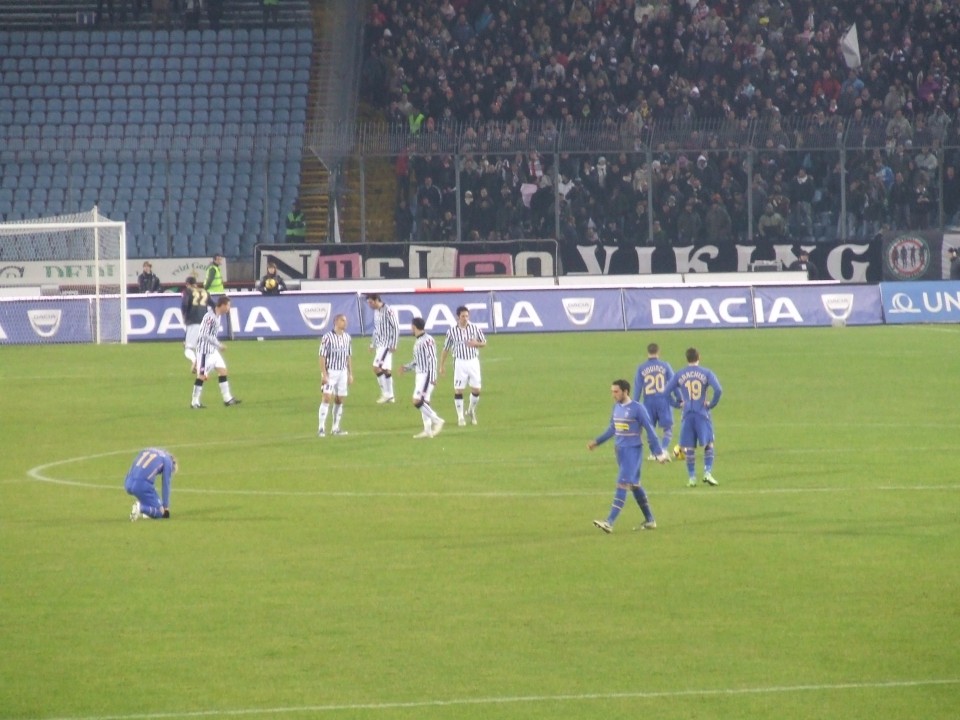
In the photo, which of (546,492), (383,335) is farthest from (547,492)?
(383,335)

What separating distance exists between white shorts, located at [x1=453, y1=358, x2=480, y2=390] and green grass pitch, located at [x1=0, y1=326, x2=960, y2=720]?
2.63ft

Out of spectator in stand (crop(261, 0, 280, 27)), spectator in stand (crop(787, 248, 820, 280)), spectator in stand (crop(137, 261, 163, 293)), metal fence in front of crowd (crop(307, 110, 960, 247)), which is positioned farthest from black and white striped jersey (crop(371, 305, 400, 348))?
spectator in stand (crop(261, 0, 280, 27))

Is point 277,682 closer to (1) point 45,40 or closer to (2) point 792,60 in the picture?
(2) point 792,60

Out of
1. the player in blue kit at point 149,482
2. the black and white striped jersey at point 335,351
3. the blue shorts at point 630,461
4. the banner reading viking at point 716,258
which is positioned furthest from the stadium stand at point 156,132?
the blue shorts at point 630,461

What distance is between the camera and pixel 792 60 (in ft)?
177

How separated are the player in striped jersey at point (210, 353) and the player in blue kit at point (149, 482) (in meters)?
11.2

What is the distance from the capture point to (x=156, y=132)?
54375 millimetres

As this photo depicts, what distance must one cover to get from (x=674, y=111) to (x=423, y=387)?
27510 mm

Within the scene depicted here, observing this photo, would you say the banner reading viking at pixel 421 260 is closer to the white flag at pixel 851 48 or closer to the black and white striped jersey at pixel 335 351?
the white flag at pixel 851 48

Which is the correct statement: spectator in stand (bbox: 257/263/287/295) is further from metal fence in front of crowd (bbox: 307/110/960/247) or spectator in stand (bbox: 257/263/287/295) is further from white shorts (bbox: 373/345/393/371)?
white shorts (bbox: 373/345/393/371)

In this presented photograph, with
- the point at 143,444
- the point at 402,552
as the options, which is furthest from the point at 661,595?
the point at 143,444

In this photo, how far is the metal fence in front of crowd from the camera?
48625 millimetres

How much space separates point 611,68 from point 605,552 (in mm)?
38668

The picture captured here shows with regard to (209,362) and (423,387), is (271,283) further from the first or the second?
(423,387)
